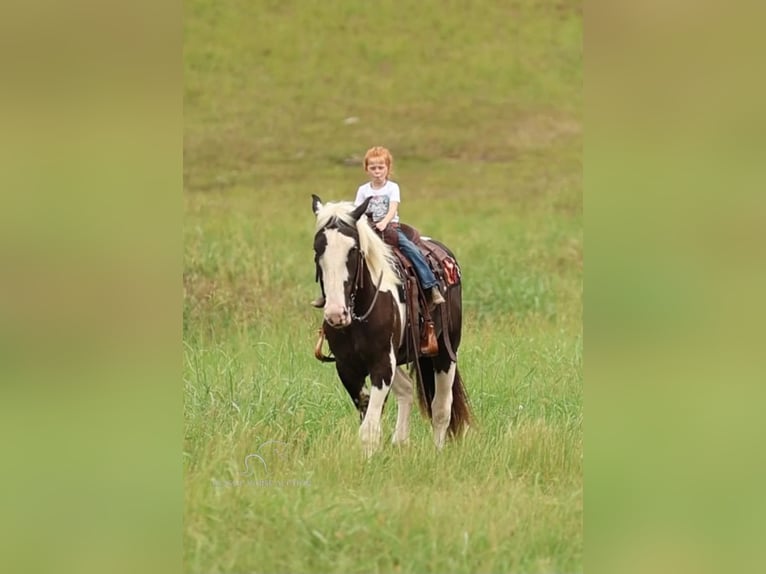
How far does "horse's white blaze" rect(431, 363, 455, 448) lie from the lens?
7.04 metres

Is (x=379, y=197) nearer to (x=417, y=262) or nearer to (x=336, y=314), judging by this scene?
(x=417, y=262)

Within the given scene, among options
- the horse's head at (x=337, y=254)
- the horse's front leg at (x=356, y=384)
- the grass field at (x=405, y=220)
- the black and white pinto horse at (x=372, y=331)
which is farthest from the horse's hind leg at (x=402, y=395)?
the horse's head at (x=337, y=254)

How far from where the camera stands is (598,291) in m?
3.56

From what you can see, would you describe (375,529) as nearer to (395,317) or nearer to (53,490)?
(53,490)

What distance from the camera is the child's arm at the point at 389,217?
6441mm

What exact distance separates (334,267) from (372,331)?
71 centimetres

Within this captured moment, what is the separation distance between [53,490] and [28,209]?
0.99 metres

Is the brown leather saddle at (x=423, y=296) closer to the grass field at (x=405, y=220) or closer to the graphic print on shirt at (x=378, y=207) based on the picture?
the graphic print on shirt at (x=378, y=207)

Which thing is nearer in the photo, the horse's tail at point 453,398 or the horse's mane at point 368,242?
the horse's mane at point 368,242

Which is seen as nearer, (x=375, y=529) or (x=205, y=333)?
(x=375, y=529)

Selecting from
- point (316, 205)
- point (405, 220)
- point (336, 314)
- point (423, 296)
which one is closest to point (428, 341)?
point (423, 296)

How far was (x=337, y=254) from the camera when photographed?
5.88 m

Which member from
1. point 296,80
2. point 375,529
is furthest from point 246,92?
point 375,529

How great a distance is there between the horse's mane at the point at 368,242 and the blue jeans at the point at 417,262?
0.80ft
